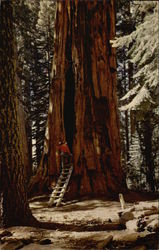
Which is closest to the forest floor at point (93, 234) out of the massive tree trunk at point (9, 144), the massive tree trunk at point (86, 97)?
the massive tree trunk at point (9, 144)

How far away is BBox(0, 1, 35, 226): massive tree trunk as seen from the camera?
5559 mm

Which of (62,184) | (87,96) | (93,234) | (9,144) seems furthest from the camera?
(87,96)

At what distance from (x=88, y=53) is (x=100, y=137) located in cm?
303

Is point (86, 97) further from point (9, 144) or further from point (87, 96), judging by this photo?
point (9, 144)

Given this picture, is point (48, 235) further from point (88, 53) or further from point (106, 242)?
point (88, 53)

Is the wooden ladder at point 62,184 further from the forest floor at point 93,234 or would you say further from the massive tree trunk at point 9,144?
the massive tree trunk at point 9,144

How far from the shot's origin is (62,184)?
9992 mm

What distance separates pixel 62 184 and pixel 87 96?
10.4 feet

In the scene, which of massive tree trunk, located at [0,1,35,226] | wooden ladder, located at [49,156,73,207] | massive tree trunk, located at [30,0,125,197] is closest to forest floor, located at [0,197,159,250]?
massive tree trunk, located at [0,1,35,226]

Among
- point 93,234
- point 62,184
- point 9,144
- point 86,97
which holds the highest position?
point 86,97

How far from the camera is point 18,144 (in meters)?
5.75

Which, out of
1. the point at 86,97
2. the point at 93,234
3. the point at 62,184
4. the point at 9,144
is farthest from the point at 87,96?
the point at 93,234

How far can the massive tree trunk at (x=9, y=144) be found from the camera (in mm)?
5559

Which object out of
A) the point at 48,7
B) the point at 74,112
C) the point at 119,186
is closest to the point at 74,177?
the point at 119,186
